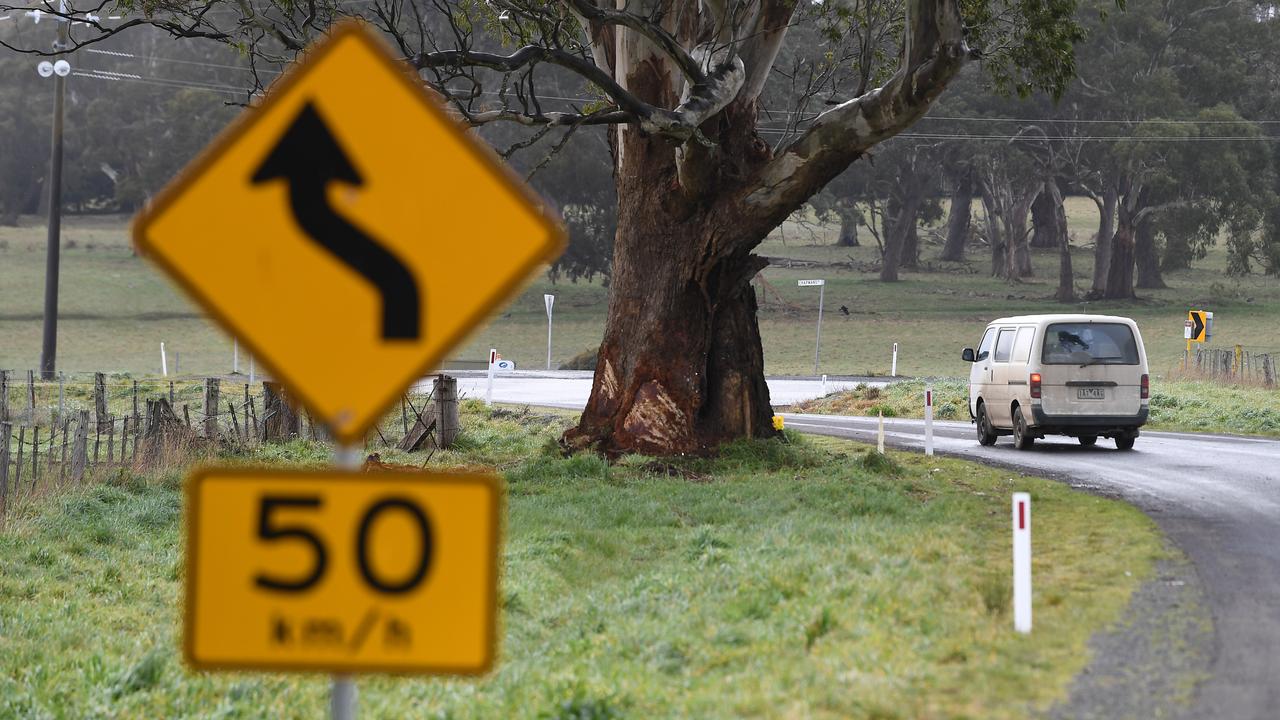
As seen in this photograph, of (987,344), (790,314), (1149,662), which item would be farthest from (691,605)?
(790,314)

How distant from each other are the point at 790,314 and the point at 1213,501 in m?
49.2

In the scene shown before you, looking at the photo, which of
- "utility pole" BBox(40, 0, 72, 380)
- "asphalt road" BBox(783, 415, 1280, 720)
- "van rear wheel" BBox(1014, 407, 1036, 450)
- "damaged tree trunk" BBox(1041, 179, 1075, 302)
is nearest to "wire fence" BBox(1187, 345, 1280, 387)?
"asphalt road" BBox(783, 415, 1280, 720)

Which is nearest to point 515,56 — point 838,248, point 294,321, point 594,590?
point 594,590

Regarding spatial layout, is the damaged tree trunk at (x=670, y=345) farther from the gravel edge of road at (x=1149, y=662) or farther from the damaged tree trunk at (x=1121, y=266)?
the damaged tree trunk at (x=1121, y=266)

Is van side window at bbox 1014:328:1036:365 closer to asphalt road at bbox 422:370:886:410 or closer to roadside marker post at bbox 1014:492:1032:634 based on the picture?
asphalt road at bbox 422:370:886:410

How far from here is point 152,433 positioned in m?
18.4

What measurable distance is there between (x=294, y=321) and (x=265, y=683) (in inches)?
189

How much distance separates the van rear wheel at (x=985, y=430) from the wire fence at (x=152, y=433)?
7.62m

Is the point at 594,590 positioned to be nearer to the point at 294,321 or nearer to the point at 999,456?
the point at 294,321

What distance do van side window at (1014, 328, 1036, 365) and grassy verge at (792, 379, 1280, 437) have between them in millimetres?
5676

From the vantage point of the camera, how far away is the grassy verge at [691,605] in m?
7.19

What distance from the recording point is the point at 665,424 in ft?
59.2

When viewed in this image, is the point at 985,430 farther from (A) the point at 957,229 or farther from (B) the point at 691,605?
(A) the point at 957,229

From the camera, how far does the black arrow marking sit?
4141 millimetres
